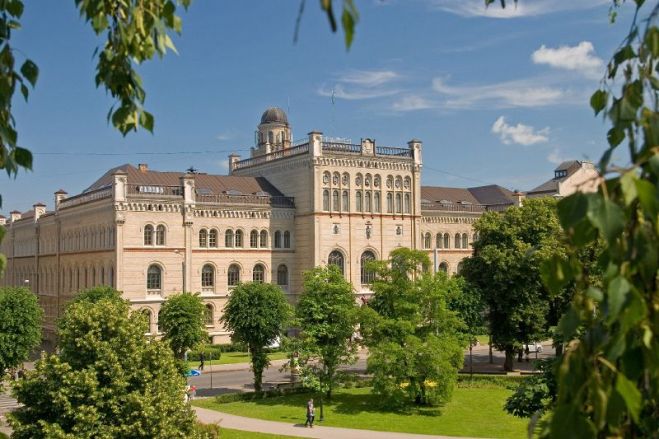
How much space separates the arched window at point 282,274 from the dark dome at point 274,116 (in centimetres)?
1958

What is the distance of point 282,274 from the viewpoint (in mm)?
61156

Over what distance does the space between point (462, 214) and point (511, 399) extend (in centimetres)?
4890

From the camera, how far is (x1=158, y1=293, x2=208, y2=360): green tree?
40.6 meters

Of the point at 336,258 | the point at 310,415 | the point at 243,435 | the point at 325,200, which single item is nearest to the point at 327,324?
the point at 310,415

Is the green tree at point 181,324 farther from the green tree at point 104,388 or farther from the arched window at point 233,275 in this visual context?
the green tree at point 104,388

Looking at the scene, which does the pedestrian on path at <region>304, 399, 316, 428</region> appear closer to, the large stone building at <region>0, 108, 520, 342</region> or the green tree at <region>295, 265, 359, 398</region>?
the green tree at <region>295, 265, 359, 398</region>

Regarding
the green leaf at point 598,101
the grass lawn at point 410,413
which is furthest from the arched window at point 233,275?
the green leaf at point 598,101

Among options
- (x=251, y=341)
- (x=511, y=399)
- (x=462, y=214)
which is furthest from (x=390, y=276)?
(x=462, y=214)

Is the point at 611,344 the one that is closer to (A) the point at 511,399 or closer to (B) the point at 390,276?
(A) the point at 511,399

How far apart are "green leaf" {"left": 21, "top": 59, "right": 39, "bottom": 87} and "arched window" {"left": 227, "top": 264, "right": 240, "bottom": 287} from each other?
178 feet

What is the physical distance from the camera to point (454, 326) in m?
37.1

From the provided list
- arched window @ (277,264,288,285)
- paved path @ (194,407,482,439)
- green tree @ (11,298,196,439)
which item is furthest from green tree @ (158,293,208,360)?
arched window @ (277,264,288,285)

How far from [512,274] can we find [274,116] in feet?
126

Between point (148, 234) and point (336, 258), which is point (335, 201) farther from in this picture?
point (148, 234)
